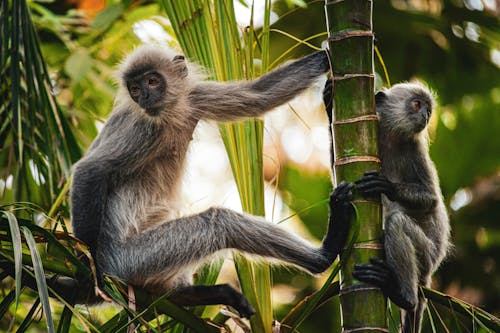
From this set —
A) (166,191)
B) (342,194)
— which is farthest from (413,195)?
(166,191)

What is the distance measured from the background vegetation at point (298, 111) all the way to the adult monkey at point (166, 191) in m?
0.28

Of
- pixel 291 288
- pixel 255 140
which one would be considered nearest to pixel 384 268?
pixel 255 140

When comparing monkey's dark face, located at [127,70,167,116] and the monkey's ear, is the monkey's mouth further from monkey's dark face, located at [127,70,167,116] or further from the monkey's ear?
the monkey's ear

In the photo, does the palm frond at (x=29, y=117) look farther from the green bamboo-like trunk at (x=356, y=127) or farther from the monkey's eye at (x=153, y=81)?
the green bamboo-like trunk at (x=356, y=127)

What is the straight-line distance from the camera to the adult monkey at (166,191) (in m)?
4.00

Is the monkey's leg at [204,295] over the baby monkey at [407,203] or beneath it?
beneath

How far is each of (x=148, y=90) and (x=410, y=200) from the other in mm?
1726

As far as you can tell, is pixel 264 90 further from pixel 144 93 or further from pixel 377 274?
pixel 377 274

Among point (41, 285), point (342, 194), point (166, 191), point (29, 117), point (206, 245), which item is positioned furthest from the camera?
point (166, 191)

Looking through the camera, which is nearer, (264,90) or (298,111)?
(264,90)

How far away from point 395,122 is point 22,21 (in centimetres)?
235

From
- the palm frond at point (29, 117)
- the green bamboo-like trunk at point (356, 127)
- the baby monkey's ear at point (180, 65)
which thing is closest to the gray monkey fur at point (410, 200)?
the green bamboo-like trunk at point (356, 127)

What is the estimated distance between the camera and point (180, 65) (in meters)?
4.93

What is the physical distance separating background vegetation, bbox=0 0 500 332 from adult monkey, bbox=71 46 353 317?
283 millimetres
